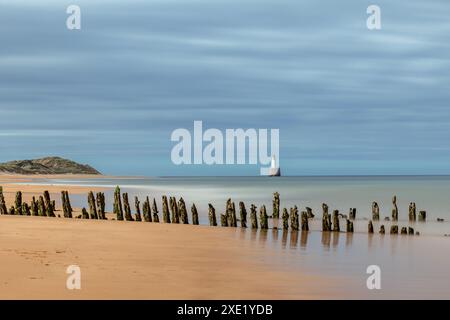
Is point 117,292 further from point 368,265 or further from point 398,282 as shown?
point 368,265

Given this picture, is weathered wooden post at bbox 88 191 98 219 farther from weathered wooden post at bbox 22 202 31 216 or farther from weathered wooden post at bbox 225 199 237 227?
weathered wooden post at bbox 225 199 237 227

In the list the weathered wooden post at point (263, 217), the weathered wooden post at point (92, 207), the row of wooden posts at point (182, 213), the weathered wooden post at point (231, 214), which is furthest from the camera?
the weathered wooden post at point (92, 207)

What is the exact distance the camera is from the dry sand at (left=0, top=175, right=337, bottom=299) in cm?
1249

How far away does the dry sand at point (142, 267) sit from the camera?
1249 cm

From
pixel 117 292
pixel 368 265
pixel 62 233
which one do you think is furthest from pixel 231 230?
pixel 117 292

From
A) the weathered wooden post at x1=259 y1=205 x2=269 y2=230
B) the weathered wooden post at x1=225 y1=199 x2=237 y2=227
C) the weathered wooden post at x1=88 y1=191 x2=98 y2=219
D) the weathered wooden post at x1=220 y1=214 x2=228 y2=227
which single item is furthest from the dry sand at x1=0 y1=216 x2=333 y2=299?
the weathered wooden post at x1=88 y1=191 x2=98 y2=219

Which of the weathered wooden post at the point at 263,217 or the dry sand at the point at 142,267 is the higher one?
the dry sand at the point at 142,267

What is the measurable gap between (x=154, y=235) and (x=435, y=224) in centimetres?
1767

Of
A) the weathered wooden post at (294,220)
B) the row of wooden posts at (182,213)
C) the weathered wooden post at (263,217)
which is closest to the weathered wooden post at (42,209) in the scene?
the row of wooden posts at (182,213)

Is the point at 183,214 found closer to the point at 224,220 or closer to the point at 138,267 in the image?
the point at 224,220

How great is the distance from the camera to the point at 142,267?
50.5 feet

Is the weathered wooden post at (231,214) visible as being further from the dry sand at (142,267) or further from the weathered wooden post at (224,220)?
the dry sand at (142,267)

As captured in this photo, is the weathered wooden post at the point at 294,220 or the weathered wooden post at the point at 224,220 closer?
the weathered wooden post at the point at 294,220

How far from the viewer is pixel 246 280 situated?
561 inches
